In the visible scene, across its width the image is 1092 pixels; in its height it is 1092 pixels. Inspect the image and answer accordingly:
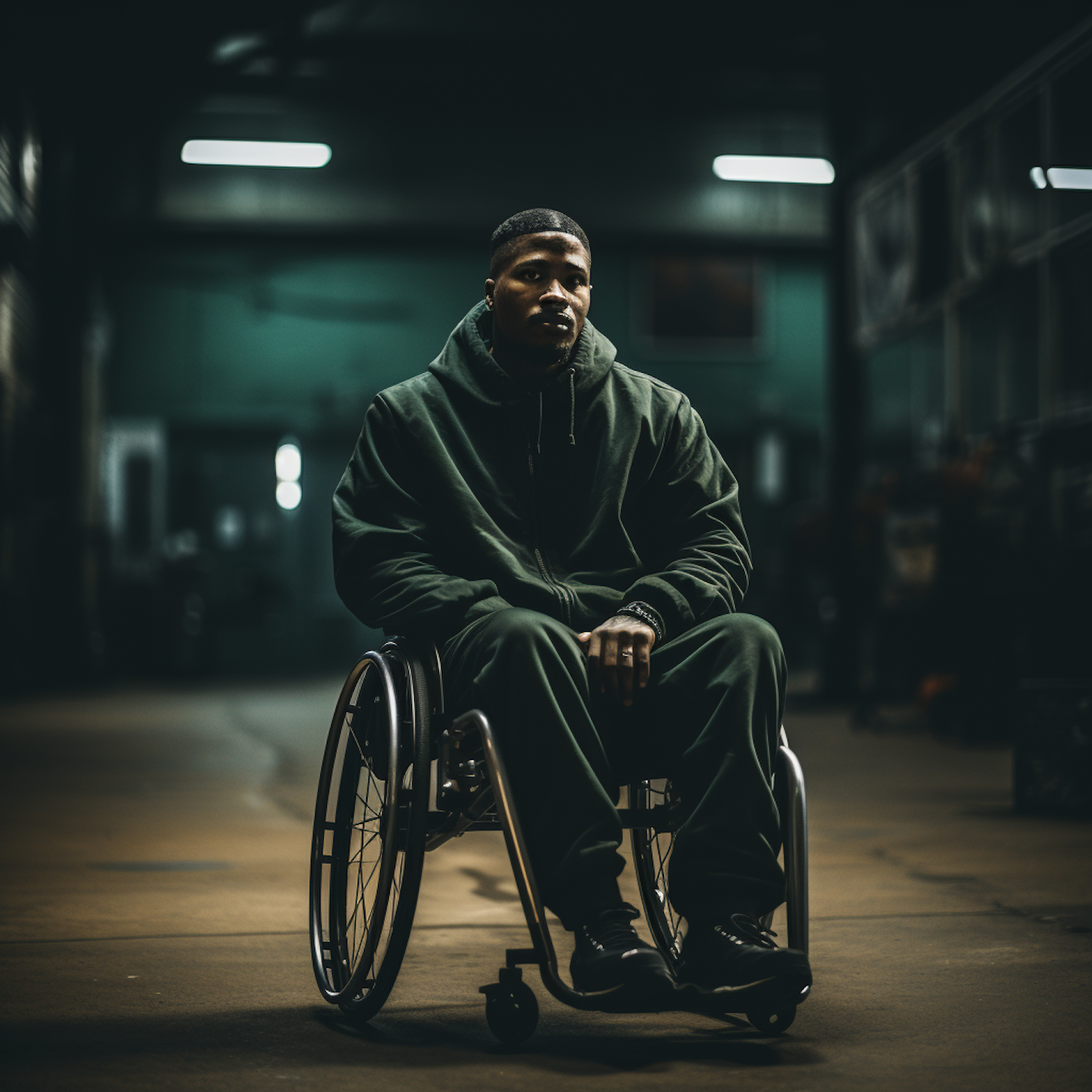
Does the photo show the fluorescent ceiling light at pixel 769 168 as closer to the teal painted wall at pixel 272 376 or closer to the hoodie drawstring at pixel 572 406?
the teal painted wall at pixel 272 376

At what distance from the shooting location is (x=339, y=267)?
58.0 feet

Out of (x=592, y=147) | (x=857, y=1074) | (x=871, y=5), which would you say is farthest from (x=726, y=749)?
(x=592, y=147)

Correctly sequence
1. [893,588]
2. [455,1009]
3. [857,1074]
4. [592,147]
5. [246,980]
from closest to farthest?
1. [857,1074]
2. [455,1009]
3. [246,980]
4. [893,588]
5. [592,147]

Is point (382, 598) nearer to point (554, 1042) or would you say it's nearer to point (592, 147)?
point (554, 1042)

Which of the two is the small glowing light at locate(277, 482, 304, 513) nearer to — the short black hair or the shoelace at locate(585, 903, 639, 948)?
the short black hair

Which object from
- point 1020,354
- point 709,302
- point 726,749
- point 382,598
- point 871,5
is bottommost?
point 726,749

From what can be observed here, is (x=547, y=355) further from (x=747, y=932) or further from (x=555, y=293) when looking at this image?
(x=747, y=932)

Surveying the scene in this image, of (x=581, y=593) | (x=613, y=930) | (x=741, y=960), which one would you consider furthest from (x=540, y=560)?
(x=741, y=960)

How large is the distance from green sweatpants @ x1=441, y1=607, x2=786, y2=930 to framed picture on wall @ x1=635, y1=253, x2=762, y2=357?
15680 millimetres

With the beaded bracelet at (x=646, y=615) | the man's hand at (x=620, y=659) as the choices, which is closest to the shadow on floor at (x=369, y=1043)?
the man's hand at (x=620, y=659)

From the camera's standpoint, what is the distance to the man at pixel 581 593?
8.29 ft

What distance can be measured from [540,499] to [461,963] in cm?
108

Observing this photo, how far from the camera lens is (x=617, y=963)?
7.88ft

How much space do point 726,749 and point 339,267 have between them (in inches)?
617
